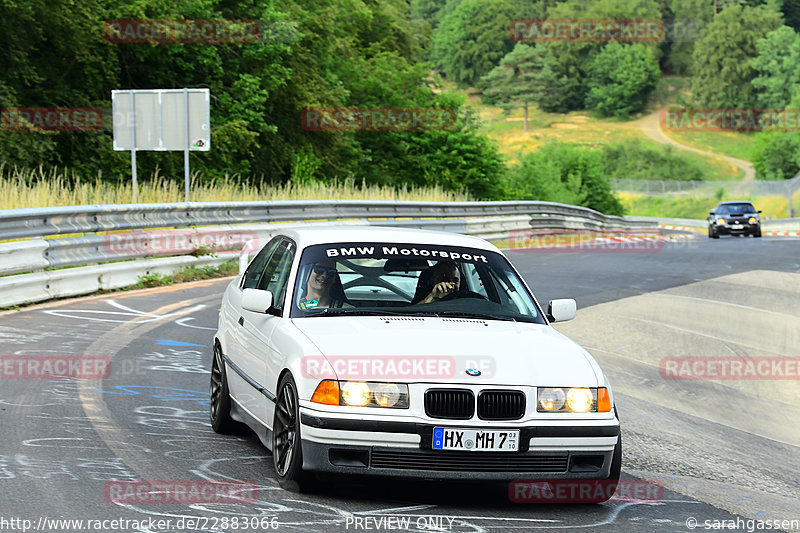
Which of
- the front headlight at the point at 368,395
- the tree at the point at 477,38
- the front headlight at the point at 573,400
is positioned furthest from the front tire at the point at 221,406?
the tree at the point at 477,38

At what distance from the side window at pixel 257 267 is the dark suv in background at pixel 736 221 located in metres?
37.2

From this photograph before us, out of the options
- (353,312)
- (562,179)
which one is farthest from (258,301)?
(562,179)

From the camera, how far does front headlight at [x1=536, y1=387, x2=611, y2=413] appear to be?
5848 mm

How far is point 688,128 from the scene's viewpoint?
162 m

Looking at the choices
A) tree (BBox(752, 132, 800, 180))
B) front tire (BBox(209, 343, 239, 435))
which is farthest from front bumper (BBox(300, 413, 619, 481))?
tree (BBox(752, 132, 800, 180))

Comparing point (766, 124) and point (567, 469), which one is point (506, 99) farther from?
point (567, 469)

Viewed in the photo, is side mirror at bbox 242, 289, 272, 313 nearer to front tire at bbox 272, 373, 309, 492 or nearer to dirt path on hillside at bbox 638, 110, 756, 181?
front tire at bbox 272, 373, 309, 492

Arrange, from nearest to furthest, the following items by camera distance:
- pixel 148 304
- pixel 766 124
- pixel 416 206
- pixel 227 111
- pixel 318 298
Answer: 1. pixel 318 298
2. pixel 148 304
3. pixel 416 206
4. pixel 227 111
5. pixel 766 124

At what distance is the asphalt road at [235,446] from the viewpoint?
5.63 metres

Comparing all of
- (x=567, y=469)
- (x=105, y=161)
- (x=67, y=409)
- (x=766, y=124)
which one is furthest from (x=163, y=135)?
(x=766, y=124)

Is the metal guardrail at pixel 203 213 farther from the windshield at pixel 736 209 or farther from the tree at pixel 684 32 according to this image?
the tree at pixel 684 32

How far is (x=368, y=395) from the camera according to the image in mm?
5727

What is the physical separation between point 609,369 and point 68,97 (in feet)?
77.5

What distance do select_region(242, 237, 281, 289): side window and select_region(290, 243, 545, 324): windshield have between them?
0.60m
